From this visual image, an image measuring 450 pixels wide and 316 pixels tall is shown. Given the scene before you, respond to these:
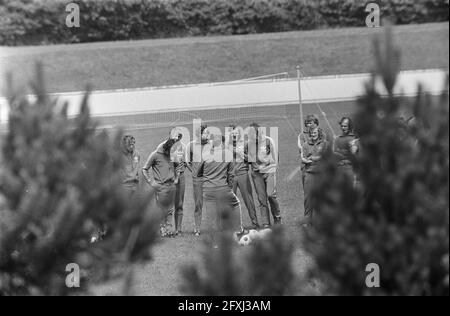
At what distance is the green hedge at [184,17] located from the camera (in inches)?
1135

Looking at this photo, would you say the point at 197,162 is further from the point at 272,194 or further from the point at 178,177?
the point at 272,194

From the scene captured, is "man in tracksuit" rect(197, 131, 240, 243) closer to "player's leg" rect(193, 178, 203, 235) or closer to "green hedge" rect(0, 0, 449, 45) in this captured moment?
"player's leg" rect(193, 178, 203, 235)

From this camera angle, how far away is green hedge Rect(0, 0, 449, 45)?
2883 cm

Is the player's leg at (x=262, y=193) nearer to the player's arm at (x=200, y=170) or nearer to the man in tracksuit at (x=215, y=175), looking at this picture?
the man in tracksuit at (x=215, y=175)

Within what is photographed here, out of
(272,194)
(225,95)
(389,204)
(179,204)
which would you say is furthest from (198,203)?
(225,95)

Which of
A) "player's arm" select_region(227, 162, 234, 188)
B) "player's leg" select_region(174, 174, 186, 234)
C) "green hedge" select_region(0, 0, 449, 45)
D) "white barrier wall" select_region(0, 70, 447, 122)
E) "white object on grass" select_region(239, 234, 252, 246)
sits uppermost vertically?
"green hedge" select_region(0, 0, 449, 45)

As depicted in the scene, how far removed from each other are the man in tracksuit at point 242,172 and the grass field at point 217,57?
49.0 ft

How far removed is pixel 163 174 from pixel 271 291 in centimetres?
823

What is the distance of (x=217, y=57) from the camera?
29219mm

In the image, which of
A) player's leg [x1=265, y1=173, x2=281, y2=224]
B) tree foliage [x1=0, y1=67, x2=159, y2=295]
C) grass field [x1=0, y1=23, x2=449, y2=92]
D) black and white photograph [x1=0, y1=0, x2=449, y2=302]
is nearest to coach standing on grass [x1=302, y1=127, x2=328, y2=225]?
black and white photograph [x1=0, y1=0, x2=449, y2=302]

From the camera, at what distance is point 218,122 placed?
2166 cm

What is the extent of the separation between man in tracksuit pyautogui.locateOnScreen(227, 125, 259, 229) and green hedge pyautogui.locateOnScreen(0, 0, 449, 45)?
16566 millimetres

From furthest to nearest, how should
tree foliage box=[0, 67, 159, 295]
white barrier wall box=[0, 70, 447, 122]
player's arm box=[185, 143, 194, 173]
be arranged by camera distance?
1. white barrier wall box=[0, 70, 447, 122]
2. player's arm box=[185, 143, 194, 173]
3. tree foliage box=[0, 67, 159, 295]

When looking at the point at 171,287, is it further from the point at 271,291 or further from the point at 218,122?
the point at 218,122
